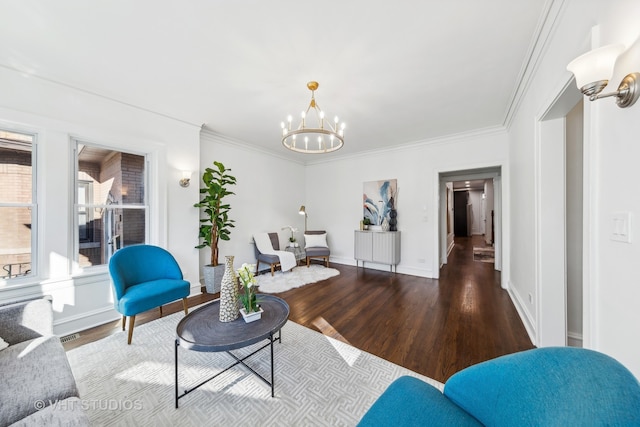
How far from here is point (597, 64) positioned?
0.97 m

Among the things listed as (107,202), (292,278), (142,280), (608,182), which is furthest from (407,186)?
(107,202)

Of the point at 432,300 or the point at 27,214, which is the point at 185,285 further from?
the point at 432,300

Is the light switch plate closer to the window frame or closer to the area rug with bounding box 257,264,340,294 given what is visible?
the area rug with bounding box 257,264,340,294

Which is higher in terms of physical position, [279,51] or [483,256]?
[279,51]

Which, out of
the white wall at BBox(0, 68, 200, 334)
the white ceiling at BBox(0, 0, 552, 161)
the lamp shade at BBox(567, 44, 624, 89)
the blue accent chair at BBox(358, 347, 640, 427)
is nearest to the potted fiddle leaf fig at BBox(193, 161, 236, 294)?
the white wall at BBox(0, 68, 200, 334)

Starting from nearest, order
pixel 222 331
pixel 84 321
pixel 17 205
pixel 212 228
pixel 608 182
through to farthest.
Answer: pixel 608 182
pixel 222 331
pixel 17 205
pixel 84 321
pixel 212 228

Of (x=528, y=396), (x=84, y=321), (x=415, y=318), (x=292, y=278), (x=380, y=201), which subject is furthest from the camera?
(x=380, y=201)

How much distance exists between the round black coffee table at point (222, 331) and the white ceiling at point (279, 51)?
7.67 feet

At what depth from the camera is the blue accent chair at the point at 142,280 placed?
86.4 inches

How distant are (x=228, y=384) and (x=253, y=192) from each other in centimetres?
380

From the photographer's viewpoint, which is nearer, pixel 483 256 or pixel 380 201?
pixel 380 201

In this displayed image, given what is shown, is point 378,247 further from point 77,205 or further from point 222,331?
point 77,205

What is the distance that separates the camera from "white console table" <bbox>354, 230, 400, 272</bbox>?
467cm

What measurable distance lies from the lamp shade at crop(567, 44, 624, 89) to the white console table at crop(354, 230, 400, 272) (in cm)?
382
